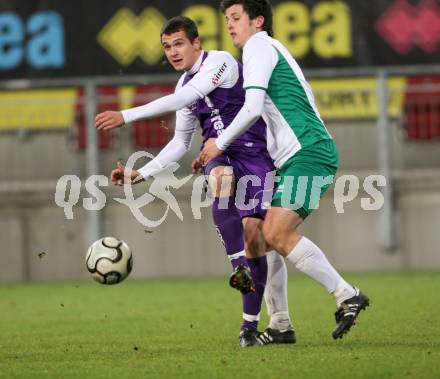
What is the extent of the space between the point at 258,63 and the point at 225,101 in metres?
0.72

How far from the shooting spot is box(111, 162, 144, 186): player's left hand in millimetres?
7676

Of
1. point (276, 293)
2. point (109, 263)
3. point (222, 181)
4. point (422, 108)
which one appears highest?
point (422, 108)

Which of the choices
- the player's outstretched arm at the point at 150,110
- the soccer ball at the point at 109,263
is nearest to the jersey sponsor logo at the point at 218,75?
the player's outstretched arm at the point at 150,110

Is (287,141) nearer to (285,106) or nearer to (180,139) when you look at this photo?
(285,106)

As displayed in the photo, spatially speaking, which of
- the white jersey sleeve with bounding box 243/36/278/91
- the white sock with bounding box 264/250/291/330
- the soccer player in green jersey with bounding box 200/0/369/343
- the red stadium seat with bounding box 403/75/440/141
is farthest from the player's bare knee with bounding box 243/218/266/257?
the red stadium seat with bounding box 403/75/440/141

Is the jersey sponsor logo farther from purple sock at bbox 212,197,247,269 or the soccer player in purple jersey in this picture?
purple sock at bbox 212,197,247,269

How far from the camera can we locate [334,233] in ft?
48.3

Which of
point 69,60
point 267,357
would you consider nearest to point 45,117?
point 69,60

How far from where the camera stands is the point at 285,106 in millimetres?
7145

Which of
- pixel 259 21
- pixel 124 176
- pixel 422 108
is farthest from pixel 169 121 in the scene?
pixel 259 21

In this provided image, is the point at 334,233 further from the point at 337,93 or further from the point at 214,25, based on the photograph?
the point at 214,25

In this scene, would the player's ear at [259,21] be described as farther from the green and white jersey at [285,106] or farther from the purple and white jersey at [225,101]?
the purple and white jersey at [225,101]

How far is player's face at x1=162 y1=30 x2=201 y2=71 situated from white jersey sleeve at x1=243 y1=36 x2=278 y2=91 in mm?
599

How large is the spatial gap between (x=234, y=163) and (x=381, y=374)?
6.98 ft
